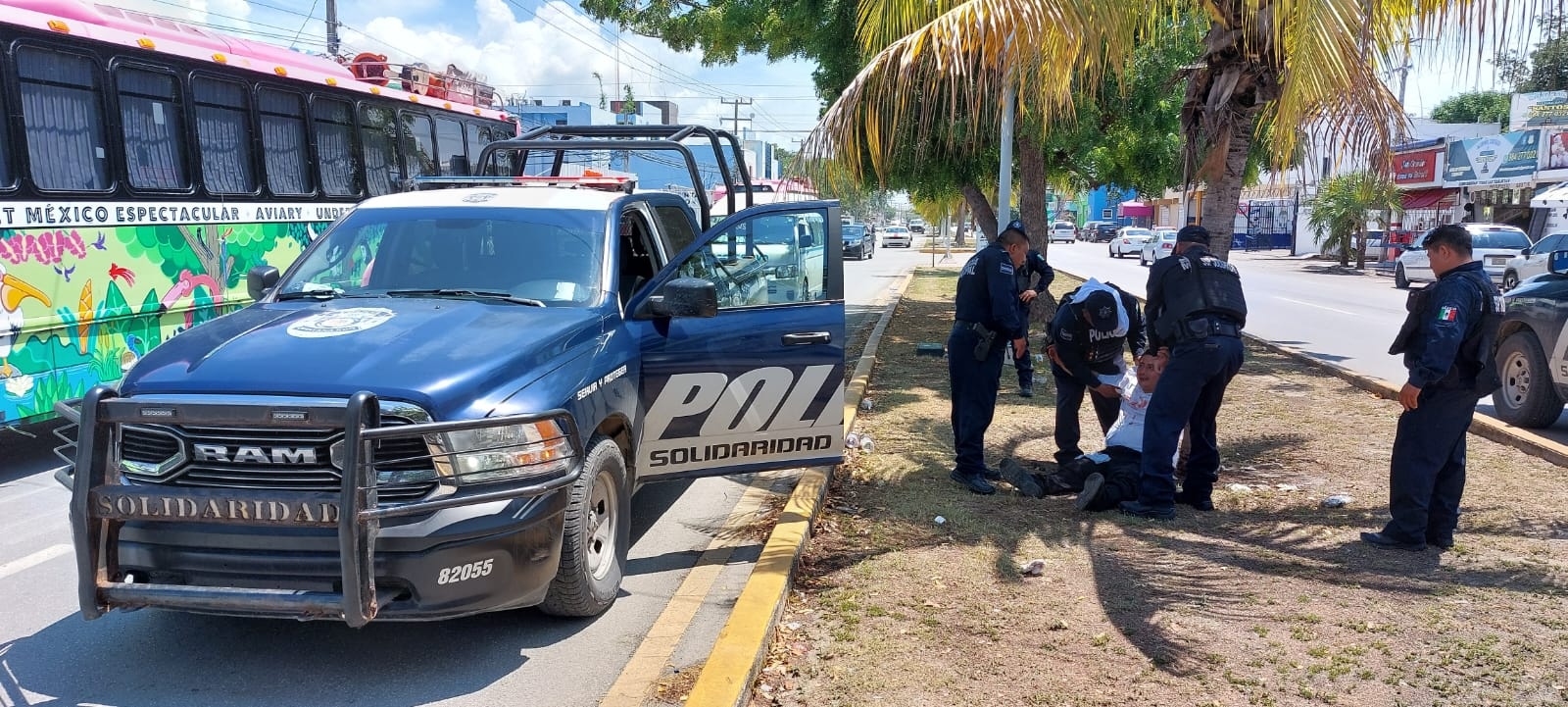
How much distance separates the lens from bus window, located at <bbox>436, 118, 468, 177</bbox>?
40.0 ft

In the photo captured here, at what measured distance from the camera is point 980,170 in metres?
15.5

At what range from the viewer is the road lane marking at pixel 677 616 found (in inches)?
153

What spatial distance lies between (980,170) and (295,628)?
12.7 m

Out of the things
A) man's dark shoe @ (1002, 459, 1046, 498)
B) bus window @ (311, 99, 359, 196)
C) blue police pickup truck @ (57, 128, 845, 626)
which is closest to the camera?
blue police pickup truck @ (57, 128, 845, 626)

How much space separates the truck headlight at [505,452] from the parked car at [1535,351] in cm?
744

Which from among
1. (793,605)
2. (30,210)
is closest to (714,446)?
(793,605)

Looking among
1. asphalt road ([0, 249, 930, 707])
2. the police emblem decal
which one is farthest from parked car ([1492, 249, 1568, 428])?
the police emblem decal

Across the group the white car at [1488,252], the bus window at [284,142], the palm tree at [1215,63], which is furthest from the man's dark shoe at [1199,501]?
the white car at [1488,252]

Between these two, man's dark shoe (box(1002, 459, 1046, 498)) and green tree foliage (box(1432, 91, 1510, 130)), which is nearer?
man's dark shoe (box(1002, 459, 1046, 498))

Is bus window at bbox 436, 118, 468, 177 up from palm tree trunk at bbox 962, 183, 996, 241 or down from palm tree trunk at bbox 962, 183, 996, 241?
up

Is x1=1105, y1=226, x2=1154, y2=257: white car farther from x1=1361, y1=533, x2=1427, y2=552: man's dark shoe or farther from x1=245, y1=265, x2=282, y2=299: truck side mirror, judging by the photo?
x1=245, y1=265, x2=282, y2=299: truck side mirror

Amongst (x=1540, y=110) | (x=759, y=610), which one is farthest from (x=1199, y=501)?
(x=1540, y=110)

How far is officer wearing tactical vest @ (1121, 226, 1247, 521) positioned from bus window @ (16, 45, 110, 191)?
691 centimetres

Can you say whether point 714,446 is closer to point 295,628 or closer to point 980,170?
point 295,628
